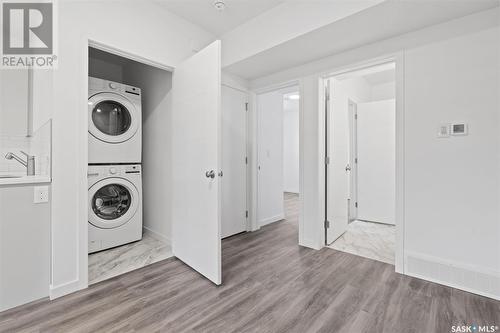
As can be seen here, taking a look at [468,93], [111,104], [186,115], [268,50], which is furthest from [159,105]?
[468,93]

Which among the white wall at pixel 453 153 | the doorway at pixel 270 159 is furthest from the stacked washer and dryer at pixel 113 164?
the white wall at pixel 453 153

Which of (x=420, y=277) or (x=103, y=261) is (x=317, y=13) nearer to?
(x=420, y=277)

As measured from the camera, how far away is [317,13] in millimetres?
1950

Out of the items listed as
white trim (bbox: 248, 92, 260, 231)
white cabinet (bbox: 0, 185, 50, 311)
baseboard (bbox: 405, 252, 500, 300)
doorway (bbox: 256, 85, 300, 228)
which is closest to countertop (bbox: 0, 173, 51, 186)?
white cabinet (bbox: 0, 185, 50, 311)

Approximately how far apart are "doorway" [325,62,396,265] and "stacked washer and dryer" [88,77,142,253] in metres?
2.39

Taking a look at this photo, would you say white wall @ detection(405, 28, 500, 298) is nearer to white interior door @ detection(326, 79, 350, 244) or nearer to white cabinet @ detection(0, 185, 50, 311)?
white interior door @ detection(326, 79, 350, 244)

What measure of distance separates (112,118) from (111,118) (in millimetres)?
12

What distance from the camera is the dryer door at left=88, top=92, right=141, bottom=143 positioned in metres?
2.54

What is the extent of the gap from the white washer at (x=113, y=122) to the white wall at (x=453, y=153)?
109 inches

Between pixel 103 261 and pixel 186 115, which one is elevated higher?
pixel 186 115

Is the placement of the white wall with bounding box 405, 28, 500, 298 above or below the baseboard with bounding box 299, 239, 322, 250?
above

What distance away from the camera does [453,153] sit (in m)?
1.85

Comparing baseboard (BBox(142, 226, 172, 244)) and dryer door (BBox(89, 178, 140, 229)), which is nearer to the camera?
dryer door (BBox(89, 178, 140, 229))

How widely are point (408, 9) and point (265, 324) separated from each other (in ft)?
8.02
